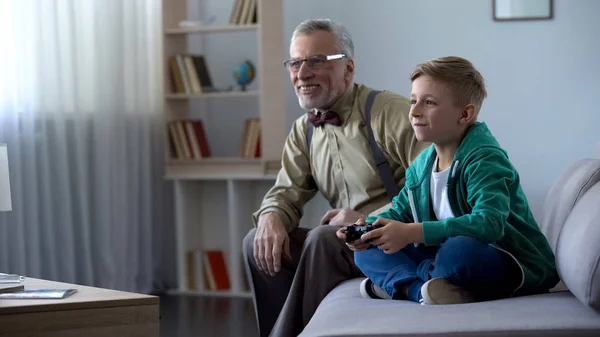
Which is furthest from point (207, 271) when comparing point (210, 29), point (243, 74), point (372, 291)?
point (372, 291)

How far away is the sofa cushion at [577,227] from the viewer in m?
1.83

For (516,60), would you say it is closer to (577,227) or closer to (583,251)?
(577,227)

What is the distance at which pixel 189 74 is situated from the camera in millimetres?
4621

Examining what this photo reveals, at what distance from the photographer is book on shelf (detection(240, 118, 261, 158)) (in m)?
4.57

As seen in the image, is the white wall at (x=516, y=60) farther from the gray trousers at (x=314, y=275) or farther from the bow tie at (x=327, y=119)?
the gray trousers at (x=314, y=275)

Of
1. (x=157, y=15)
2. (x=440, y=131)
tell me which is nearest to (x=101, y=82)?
(x=157, y=15)

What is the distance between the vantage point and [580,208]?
6.78ft

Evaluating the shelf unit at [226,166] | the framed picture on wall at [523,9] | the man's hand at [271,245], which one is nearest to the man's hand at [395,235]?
the man's hand at [271,245]

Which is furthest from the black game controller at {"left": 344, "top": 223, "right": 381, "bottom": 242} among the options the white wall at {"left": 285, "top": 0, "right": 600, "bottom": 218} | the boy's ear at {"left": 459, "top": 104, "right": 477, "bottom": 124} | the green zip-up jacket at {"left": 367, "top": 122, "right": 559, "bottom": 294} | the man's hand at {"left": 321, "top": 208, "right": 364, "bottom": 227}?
the white wall at {"left": 285, "top": 0, "right": 600, "bottom": 218}

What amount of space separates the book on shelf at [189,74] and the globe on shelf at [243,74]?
0.46 ft

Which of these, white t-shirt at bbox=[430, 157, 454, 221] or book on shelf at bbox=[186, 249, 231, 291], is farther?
book on shelf at bbox=[186, 249, 231, 291]

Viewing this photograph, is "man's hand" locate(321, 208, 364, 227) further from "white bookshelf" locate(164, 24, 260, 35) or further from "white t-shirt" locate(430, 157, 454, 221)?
"white bookshelf" locate(164, 24, 260, 35)

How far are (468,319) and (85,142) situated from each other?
9.58ft

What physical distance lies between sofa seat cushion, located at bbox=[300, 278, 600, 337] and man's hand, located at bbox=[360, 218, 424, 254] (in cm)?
13
